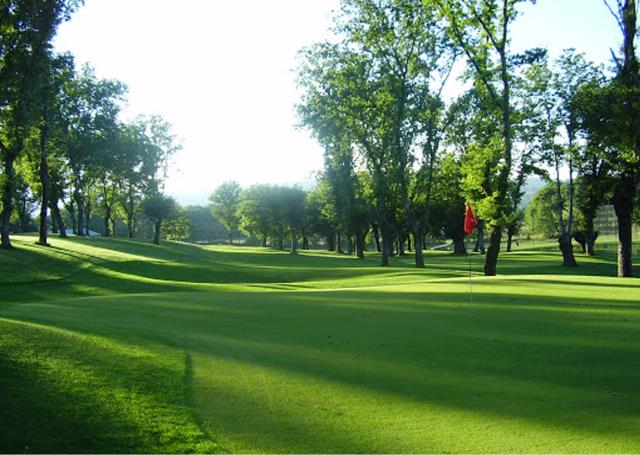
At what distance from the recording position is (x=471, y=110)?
48.6m

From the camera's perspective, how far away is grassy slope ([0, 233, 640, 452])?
6.18 m

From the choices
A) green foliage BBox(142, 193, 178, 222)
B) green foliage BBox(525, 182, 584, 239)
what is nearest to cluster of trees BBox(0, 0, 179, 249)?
green foliage BBox(142, 193, 178, 222)

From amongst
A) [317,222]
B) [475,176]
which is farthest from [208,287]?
[317,222]

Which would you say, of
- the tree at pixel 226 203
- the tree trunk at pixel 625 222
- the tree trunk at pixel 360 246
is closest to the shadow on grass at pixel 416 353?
the tree trunk at pixel 625 222

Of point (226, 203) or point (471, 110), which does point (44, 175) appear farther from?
point (226, 203)

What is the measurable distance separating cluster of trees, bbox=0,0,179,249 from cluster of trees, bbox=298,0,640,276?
20954mm

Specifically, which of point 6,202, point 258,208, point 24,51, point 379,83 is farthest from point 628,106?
point 258,208

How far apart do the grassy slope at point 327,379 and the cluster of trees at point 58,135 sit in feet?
56.1

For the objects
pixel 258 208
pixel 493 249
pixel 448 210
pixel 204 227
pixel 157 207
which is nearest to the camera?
pixel 493 249

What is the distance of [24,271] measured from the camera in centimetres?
3225

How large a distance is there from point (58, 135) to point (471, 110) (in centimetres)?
3776

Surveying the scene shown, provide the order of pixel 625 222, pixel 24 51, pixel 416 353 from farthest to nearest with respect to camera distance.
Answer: pixel 625 222 < pixel 24 51 < pixel 416 353

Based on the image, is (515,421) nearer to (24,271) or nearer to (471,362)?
(471,362)

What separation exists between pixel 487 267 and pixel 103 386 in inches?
1260
